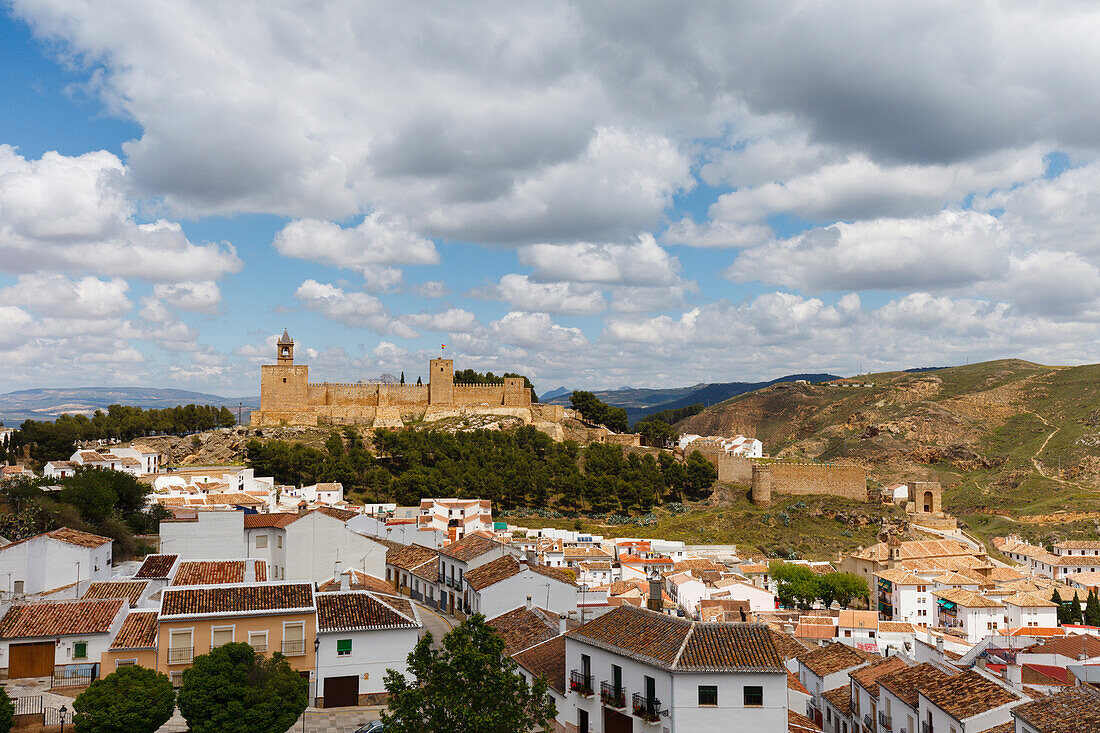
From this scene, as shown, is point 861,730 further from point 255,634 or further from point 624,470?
point 624,470

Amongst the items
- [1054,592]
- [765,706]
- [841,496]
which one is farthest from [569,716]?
[841,496]

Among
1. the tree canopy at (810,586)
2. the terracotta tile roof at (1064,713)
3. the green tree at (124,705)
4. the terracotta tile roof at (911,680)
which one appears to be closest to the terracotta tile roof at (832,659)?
the terracotta tile roof at (911,680)

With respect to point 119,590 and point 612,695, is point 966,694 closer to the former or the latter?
point 612,695

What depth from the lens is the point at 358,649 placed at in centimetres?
1820

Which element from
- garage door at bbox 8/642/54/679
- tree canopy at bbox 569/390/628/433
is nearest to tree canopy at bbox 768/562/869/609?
garage door at bbox 8/642/54/679

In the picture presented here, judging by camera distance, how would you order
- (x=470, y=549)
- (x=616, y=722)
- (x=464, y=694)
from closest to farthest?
(x=464, y=694)
(x=616, y=722)
(x=470, y=549)

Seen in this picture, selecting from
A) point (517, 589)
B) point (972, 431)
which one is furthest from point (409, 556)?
point (972, 431)

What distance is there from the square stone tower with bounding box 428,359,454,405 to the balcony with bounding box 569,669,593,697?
56218 millimetres

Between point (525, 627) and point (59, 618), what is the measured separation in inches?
403

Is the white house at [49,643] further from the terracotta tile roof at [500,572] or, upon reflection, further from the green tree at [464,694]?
the terracotta tile roof at [500,572]

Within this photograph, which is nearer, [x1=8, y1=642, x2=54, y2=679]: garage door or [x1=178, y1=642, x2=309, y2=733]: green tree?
[x1=178, y1=642, x2=309, y2=733]: green tree

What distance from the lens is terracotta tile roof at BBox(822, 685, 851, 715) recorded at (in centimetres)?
1957

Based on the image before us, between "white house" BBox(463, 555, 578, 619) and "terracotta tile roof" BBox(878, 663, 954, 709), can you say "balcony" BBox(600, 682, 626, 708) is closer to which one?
"terracotta tile roof" BBox(878, 663, 954, 709)

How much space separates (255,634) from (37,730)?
13.0 feet
